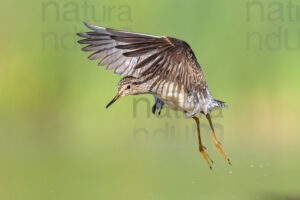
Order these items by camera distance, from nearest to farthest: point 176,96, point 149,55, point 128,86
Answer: point 149,55 < point 176,96 < point 128,86

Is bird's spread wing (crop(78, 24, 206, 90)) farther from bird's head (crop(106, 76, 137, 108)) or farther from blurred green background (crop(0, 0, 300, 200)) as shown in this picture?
blurred green background (crop(0, 0, 300, 200))

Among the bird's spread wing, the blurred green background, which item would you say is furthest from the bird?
the blurred green background

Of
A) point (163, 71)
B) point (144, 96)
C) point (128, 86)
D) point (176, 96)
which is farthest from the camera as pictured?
point (144, 96)

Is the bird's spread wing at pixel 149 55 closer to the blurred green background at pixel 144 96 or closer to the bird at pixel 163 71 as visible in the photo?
the bird at pixel 163 71

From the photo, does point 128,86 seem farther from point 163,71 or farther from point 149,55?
point 149,55

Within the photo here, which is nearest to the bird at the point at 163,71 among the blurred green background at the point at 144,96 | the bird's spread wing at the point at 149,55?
the bird's spread wing at the point at 149,55

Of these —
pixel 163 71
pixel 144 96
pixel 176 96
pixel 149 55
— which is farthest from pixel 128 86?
pixel 144 96
